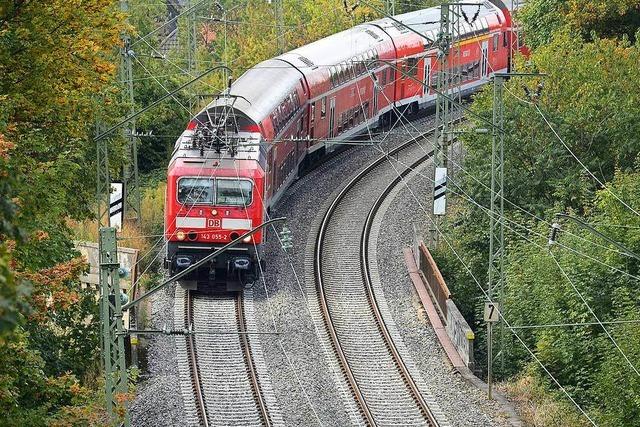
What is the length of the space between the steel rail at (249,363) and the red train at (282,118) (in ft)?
2.36

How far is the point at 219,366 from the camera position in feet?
94.2

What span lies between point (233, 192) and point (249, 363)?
4531 mm

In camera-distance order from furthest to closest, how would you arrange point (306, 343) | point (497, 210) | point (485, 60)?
point (485, 60)
point (497, 210)
point (306, 343)

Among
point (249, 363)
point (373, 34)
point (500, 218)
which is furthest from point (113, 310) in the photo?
point (373, 34)

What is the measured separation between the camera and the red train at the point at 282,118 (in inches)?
1238

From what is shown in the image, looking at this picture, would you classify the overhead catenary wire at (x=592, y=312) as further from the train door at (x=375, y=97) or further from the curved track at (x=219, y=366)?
the train door at (x=375, y=97)

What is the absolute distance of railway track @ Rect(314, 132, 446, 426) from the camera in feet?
88.1

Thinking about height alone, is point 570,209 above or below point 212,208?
below

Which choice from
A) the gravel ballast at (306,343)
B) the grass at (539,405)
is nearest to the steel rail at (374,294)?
the gravel ballast at (306,343)

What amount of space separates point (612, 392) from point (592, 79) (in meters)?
16.9

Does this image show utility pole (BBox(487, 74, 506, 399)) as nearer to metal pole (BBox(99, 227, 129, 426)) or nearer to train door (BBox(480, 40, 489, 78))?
metal pole (BBox(99, 227, 129, 426))

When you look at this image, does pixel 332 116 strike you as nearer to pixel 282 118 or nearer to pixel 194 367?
pixel 282 118

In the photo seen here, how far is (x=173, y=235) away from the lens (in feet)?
103

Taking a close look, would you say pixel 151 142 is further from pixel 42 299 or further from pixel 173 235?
pixel 42 299
